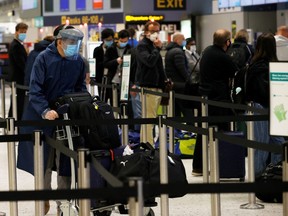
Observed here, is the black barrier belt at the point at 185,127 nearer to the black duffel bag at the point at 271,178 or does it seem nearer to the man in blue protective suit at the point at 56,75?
the man in blue protective suit at the point at 56,75

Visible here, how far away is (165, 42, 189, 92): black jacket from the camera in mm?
14406

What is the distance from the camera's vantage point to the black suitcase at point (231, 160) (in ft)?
33.4

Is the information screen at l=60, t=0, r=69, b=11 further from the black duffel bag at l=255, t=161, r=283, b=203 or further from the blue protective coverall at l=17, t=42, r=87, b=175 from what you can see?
the blue protective coverall at l=17, t=42, r=87, b=175

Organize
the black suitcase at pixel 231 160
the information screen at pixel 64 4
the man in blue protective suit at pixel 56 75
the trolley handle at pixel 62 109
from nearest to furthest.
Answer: the trolley handle at pixel 62 109 → the man in blue protective suit at pixel 56 75 → the black suitcase at pixel 231 160 → the information screen at pixel 64 4

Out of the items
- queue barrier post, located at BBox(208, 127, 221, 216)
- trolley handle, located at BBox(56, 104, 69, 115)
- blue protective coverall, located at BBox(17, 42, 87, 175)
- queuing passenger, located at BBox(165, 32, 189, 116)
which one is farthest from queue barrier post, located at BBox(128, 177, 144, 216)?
queuing passenger, located at BBox(165, 32, 189, 116)

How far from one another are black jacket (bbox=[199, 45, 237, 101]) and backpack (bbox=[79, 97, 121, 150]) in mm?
3589

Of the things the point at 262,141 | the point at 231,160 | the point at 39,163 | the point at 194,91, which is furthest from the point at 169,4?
the point at 39,163

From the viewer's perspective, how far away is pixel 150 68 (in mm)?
12844

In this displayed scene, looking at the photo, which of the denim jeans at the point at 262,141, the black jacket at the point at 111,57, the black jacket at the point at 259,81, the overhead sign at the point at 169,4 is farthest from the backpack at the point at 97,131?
the overhead sign at the point at 169,4

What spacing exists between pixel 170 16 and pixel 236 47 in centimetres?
1480

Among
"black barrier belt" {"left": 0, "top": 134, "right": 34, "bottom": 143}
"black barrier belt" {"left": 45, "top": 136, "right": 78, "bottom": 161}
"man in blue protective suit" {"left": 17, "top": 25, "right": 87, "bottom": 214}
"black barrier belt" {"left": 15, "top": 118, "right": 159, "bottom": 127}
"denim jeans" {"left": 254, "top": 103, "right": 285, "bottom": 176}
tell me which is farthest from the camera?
"denim jeans" {"left": 254, "top": 103, "right": 285, "bottom": 176}

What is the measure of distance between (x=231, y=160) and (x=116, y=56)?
6.49m

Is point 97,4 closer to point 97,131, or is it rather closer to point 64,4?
point 64,4

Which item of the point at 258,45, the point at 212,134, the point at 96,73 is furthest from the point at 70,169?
the point at 96,73
